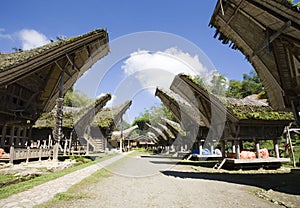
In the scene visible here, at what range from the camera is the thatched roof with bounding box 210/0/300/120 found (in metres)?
4.90

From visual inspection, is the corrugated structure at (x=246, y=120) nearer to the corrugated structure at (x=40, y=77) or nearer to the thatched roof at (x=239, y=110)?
the thatched roof at (x=239, y=110)

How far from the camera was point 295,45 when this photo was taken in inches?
218

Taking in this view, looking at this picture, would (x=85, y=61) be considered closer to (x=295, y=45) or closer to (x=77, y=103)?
(x=295, y=45)

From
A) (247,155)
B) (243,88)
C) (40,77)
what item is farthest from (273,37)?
(243,88)

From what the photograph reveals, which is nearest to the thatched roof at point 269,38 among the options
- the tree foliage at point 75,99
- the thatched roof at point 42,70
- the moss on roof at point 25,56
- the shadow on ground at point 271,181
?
the shadow on ground at point 271,181

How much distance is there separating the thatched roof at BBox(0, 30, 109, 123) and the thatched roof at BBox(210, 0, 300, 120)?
23.0 feet

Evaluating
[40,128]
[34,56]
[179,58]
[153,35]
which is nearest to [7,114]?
[34,56]

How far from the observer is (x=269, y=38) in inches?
225

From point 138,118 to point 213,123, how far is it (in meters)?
61.5

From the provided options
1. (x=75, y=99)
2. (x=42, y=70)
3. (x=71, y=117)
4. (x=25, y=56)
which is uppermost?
(x=75, y=99)

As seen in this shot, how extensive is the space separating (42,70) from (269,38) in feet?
39.4

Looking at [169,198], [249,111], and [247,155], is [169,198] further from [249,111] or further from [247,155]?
[247,155]

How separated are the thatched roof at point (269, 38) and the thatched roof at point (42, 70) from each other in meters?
7.00

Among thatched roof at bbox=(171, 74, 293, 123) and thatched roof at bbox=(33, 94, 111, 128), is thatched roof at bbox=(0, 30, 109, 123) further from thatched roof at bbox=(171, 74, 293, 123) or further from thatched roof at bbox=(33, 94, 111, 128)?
thatched roof at bbox=(171, 74, 293, 123)
